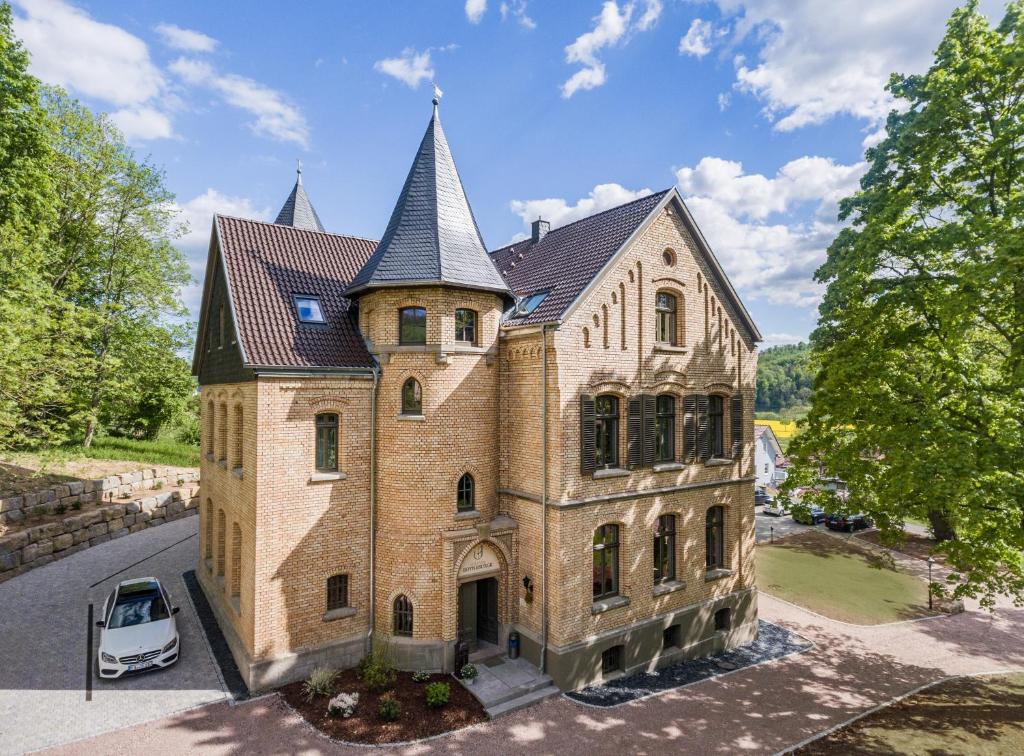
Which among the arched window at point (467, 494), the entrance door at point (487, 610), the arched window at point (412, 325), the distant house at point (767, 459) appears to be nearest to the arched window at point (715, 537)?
the entrance door at point (487, 610)

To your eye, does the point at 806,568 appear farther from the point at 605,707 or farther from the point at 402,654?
the point at 402,654

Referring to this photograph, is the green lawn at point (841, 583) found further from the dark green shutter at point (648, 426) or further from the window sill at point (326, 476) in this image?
the window sill at point (326, 476)

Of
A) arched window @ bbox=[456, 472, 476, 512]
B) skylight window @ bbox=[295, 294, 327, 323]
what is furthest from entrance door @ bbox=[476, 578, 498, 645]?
skylight window @ bbox=[295, 294, 327, 323]

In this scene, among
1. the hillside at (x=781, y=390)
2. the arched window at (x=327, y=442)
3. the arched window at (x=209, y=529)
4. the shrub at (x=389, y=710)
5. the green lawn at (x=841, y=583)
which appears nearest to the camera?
the shrub at (x=389, y=710)

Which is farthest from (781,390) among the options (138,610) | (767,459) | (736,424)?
(138,610)

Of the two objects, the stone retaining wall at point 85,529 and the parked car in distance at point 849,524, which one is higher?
the stone retaining wall at point 85,529

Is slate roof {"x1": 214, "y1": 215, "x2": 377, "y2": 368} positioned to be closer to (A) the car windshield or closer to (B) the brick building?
(B) the brick building
